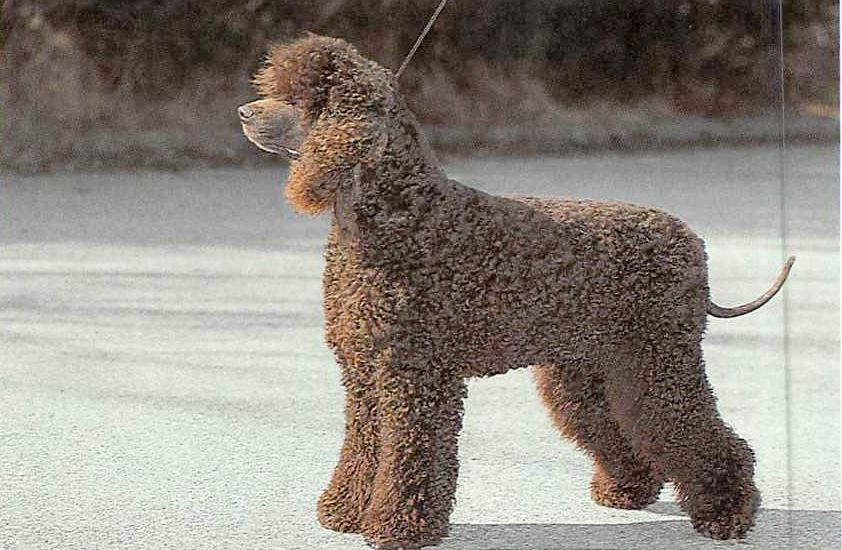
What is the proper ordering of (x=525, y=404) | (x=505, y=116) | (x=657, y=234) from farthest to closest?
(x=505, y=116) < (x=525, y=404) < (x=657, y=234)

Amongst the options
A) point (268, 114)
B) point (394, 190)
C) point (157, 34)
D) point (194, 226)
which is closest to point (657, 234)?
point (394, 190)

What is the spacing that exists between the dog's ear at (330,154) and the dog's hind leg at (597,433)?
68cm

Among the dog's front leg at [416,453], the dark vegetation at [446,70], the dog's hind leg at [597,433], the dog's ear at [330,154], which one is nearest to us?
the dog's ear at [330,154]

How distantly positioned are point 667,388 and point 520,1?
21.5 ft

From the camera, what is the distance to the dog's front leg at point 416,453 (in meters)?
2.62

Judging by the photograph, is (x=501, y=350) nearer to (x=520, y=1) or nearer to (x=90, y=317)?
(x=90, y=317)

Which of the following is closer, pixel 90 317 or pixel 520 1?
pixel 90 317


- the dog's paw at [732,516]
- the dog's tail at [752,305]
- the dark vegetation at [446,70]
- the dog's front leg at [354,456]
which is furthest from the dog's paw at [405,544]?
the dark vegetation at [446,70]

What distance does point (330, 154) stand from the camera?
2.51m

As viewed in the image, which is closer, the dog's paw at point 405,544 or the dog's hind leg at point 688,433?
the dog's paw at point 405,544

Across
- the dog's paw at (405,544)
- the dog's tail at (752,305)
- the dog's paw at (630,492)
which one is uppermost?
the dog's tail at (752,305)

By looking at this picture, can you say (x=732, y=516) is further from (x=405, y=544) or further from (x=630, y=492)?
(x=405, y=544)

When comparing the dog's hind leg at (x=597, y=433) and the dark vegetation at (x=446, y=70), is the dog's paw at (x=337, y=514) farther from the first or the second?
the dark vegetation at (x=446, y=70)

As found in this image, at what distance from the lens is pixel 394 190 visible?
2.60m
